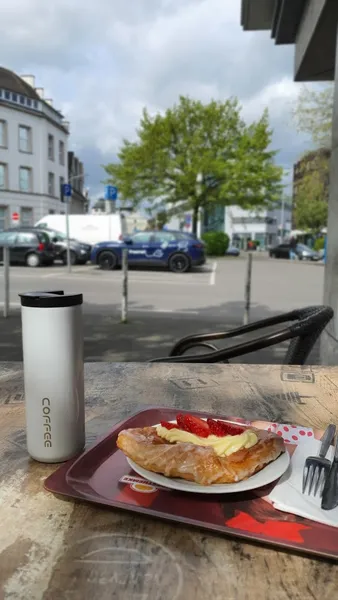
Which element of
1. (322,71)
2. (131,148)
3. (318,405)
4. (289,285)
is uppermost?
(131,148)

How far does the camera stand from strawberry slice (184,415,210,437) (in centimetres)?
93

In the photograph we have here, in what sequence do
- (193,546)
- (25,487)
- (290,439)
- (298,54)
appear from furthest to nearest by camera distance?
1. (298,54)
2. (290,439)
3. (25,487)
4. (193,546)

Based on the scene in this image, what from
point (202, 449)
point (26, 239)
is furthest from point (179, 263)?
point (202, 449)

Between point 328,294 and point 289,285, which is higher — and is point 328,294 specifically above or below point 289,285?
above

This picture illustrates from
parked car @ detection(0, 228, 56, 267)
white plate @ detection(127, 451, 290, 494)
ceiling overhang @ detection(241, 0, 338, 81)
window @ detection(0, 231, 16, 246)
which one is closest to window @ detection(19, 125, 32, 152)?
window @ detection(0, 231, 16, 246)

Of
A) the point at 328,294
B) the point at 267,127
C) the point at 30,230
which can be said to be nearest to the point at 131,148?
the point at 267,127

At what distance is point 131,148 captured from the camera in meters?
28.2

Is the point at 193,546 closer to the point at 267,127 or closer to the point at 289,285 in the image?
the point at 289,285

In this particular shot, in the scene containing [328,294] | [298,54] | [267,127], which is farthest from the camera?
[267,127]

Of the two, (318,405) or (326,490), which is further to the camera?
(318,405)

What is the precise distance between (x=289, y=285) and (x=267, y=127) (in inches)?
697

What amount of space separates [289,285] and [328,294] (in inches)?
394

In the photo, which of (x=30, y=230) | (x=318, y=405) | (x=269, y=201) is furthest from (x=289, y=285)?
(x=269, y=201)

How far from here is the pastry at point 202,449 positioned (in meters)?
0.80
